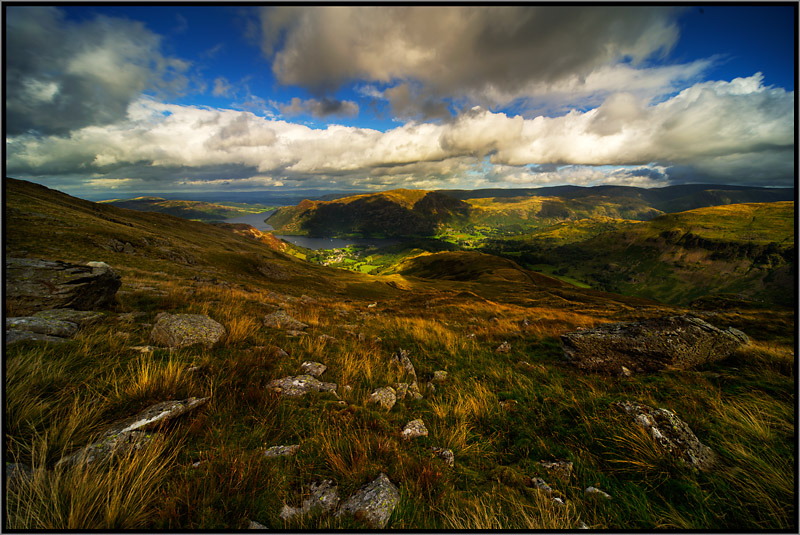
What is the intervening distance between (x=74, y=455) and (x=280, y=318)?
24.3ft

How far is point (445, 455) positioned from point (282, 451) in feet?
6.90

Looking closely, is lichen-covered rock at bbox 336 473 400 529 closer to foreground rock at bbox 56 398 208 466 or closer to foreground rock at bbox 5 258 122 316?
foreground rock at bbox 56 398 208 466

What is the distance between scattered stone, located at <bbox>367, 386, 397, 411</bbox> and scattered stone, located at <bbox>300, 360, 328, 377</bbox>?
1.36m

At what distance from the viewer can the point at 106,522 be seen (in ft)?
7.34

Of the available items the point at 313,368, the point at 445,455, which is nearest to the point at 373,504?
the point at 445,455

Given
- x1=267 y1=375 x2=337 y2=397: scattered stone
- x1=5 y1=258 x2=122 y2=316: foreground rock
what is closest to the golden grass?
x1=267 y1=375 x2=337 y2=397: scattered stone

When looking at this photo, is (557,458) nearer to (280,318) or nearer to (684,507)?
(684,507)

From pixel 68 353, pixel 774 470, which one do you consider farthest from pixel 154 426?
pixel 774 470

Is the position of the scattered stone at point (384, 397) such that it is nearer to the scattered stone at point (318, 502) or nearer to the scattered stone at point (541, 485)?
the scattered stone at point (318, 502)

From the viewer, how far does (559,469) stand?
11.6 ft

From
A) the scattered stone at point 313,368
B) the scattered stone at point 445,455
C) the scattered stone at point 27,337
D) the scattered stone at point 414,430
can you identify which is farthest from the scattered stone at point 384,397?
the scattered stone at point 27,337

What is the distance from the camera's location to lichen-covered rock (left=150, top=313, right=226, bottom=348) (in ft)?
19.6

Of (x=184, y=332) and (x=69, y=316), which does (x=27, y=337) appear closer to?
(x=69, y=316)

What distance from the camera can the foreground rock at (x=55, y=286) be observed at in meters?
6.76
